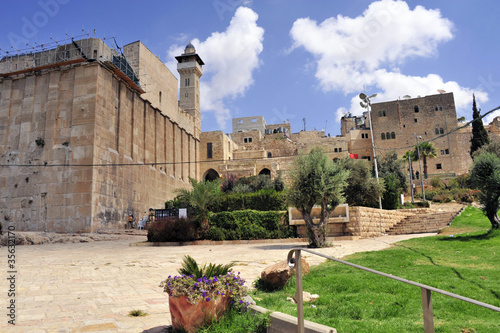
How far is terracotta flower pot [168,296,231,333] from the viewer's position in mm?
3846

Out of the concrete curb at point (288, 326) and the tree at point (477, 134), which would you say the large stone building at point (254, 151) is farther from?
the concrete curb at point (288, 326)

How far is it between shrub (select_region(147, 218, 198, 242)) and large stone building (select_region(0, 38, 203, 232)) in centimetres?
796

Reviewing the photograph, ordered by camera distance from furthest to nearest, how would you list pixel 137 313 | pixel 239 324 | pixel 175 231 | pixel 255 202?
pixel 255 202 → pixel 175 231 → pixel 137 313 → pixel 239 324

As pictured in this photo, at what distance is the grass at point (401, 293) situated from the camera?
412 cm

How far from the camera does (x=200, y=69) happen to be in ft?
172

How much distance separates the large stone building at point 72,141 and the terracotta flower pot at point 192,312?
21.0m

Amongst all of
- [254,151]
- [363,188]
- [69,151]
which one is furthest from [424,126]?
[69,151]

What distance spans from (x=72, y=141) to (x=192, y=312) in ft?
77.5

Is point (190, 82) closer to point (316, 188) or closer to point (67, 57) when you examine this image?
point (67, 57)

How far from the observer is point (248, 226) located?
17.2 metres

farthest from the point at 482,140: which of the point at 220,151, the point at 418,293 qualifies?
the point at 418,293

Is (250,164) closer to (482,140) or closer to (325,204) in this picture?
(482,140)

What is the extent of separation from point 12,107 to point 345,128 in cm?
5505

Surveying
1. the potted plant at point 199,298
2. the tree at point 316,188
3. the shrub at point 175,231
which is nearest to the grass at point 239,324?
the potted plant at point 199,298
